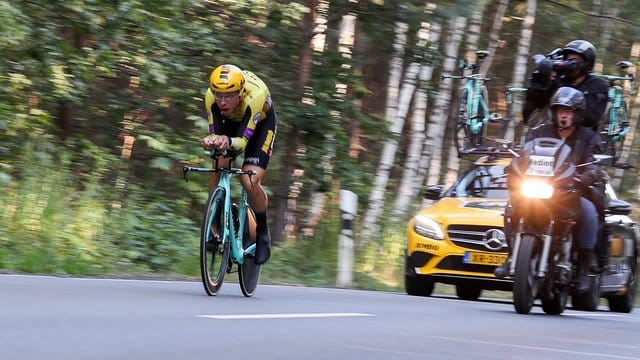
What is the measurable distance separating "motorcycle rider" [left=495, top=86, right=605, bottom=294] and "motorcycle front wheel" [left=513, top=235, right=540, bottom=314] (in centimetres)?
38

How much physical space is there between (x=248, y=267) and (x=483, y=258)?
371 cm

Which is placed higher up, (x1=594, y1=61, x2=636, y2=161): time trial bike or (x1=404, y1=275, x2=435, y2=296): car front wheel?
(x1=594, y1=61, x2=636, y2=161): time trial bike

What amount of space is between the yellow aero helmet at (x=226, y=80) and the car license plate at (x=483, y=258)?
4.56 m

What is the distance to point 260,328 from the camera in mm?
6828

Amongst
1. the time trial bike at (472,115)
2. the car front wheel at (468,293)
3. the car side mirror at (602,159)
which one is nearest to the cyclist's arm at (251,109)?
the car side mirror at (602,159)

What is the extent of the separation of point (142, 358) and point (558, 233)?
5774 mm

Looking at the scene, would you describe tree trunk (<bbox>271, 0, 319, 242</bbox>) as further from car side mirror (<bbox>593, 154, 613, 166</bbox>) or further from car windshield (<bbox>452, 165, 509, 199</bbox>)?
car side mirror (<bbox>593, 154, 613, 166</bbox>)

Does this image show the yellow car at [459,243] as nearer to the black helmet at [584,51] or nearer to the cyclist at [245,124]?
the black helmet at [584,51]

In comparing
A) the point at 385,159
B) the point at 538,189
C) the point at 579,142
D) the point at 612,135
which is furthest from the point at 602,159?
the point at 385,159

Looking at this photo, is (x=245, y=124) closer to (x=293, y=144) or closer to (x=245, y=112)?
(x=245, y=112)

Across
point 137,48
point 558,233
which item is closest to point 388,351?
point 558,233

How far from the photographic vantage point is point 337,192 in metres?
18.1

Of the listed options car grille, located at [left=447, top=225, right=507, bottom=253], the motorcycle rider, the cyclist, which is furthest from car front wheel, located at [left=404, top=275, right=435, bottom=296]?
the cyclist

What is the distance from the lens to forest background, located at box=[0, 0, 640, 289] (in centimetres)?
1380
